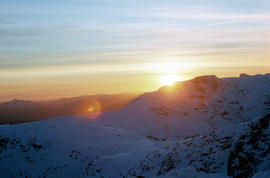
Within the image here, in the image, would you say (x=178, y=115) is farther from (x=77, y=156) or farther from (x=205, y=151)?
(x=205, y=151)

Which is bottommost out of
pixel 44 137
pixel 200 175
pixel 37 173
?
pixel 37 173

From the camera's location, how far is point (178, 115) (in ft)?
170

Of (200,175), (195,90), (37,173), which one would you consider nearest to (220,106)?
(195,90)

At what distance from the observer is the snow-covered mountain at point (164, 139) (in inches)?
531

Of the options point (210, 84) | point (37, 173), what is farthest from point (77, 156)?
point (210, 84)

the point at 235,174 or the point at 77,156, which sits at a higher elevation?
the point at 235,174

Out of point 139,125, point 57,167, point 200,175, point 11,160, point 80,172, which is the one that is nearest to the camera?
point 200,175

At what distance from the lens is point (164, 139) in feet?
133

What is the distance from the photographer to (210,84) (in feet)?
222

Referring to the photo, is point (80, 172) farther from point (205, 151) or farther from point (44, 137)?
point (205, 151)

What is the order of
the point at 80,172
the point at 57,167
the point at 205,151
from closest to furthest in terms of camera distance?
1. the point at 205,151
2. the point at 80,172
3. the point at 57,167

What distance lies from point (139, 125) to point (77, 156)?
2103 centimetres

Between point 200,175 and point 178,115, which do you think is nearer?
point 200,175

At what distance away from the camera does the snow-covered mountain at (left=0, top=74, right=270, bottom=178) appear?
1349 cm
